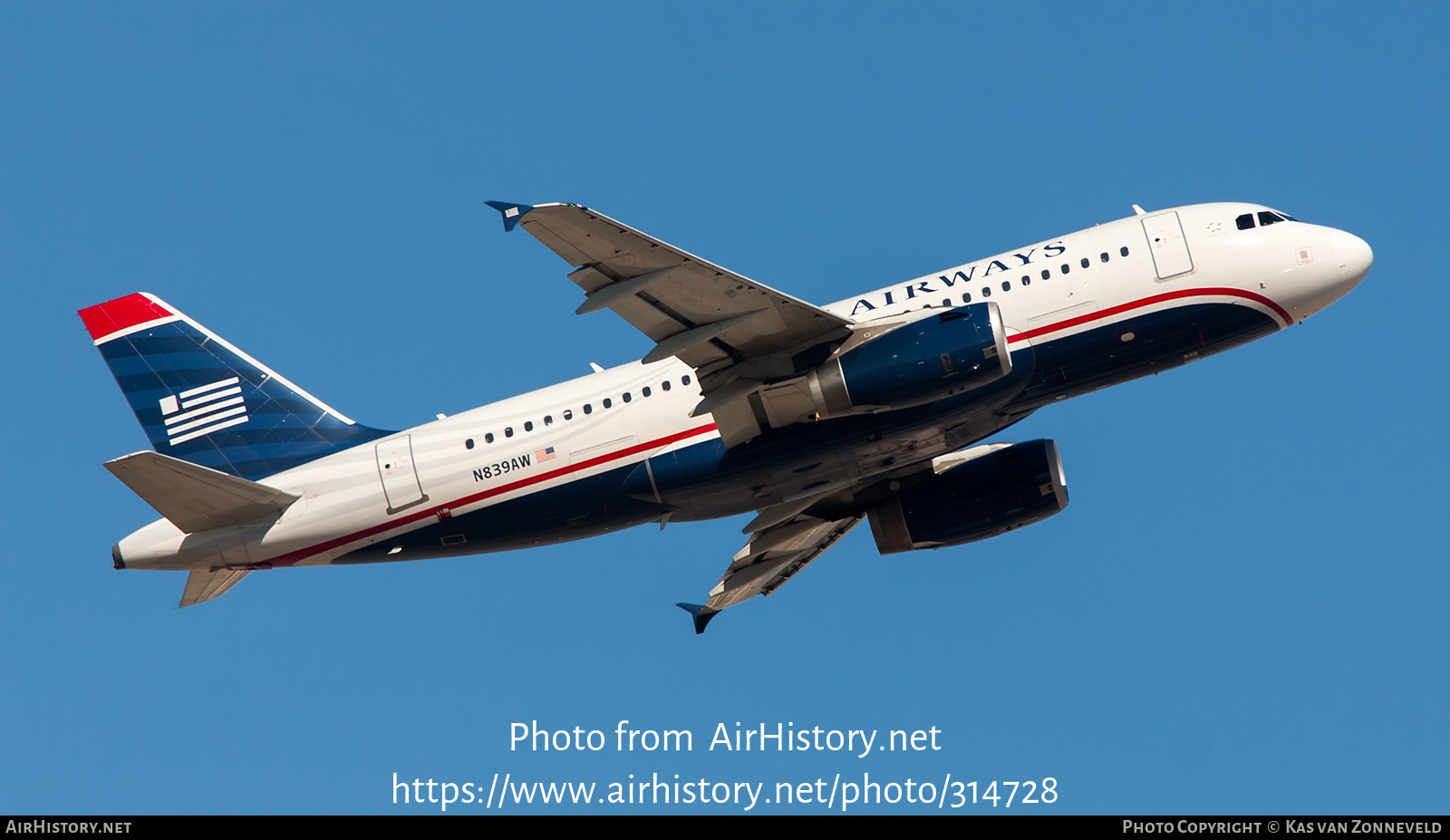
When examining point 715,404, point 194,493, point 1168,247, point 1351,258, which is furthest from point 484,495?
point 1351,258

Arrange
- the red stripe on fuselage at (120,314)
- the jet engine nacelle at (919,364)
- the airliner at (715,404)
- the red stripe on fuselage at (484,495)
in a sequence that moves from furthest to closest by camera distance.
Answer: the red stripe on fuselage at (120,314), the red stripe on fuselage at (484,495), the airliner at (715,404), the jet engine nacelle at (919,364)

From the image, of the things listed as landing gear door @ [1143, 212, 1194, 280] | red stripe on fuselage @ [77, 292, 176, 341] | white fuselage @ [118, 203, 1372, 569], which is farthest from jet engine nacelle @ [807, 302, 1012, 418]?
red stripe on fuselage @ [77, 292, 176, 341]

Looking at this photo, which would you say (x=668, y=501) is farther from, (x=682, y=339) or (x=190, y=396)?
(x=190, y=396)

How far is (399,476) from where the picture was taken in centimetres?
3553

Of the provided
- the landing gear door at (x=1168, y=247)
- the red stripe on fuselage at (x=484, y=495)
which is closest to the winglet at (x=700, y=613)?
the red stripe on fuselage at (x=484, y=495)

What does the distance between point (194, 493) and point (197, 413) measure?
429 centimetres

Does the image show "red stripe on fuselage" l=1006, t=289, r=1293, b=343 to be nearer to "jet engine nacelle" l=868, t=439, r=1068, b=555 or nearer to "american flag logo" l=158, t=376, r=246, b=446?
"jet engine nacelle" l=868, t=439, r=1068, b=555

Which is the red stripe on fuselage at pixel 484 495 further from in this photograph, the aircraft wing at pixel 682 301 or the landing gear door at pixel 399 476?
the aircraft wing at pixel 682 301

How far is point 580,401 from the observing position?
35.4m

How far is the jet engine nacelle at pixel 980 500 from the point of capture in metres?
38.2

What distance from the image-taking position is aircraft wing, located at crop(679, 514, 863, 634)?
132ft

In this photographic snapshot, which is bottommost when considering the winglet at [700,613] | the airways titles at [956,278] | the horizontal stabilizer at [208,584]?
the winglet at [700,613]

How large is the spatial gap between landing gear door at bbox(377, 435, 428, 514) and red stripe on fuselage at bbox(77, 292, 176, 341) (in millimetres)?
7761

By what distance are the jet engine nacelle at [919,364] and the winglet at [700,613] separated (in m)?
9.99
